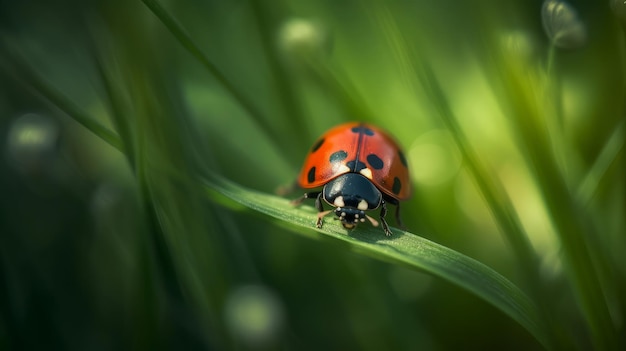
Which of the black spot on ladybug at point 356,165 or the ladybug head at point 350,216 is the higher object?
the black spot on ladybug at point 356,165

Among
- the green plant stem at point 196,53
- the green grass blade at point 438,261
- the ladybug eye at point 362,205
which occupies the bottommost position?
the green grass blade at point 438,261

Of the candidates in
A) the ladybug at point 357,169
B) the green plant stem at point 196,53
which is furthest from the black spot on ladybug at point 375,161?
the green plant stem at point 196,53

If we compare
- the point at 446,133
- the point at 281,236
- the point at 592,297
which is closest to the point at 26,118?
the point at 281,236

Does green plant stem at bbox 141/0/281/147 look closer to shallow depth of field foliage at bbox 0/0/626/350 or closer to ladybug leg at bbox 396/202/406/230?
shallow depth of field foliage at bbox 0/0/626/350

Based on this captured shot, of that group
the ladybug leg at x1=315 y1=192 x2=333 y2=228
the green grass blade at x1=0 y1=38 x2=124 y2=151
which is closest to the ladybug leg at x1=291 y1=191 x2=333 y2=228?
the ladybug leg at x1=315 y1=192 x2=333 y2=228

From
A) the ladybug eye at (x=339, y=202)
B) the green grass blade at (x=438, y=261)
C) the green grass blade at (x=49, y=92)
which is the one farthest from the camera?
the ladybug eye at (x=339, y=202)

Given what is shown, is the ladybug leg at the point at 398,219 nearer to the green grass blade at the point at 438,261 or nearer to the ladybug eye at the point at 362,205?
the ladybug eye at the point at 362,205

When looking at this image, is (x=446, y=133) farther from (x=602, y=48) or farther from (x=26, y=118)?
(x=26, y=118)
